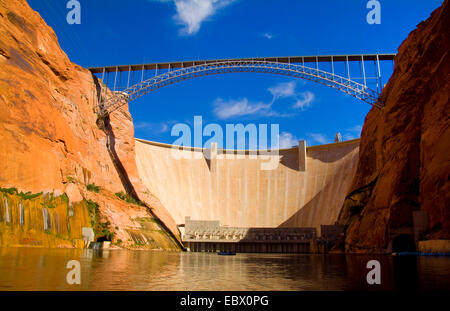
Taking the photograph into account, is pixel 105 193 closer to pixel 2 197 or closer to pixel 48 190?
pixel 48 190

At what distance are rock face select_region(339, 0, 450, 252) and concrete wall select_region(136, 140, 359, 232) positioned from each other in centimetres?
2605

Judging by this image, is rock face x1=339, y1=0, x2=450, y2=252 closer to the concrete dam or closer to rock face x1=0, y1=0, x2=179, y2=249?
the concrete dam

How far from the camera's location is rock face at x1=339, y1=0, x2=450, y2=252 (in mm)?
25797

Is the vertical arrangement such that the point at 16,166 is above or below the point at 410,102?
below

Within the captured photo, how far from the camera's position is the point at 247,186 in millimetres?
73375

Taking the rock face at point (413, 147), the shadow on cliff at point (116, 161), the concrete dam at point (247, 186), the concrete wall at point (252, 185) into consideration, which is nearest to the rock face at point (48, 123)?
the shadow on cliff at point (116, 161)

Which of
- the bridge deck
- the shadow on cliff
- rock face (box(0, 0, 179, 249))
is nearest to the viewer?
rock face (box(0, 0, 179, 249))

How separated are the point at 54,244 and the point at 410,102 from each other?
3547 centimetres

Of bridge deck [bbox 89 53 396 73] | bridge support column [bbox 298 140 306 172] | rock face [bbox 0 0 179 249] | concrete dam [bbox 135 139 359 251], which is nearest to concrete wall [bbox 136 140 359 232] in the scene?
concrete dam [bbox 135 139 359 251]

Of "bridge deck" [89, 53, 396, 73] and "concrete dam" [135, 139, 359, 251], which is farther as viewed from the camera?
"concrete dam" [135, 139, 359, 251]

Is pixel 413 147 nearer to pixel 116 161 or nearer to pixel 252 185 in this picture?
pixel 116 161

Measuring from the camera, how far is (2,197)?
2355cm

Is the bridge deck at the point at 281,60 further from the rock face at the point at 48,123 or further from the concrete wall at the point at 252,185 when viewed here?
the concrete wall at the point at 252,185
